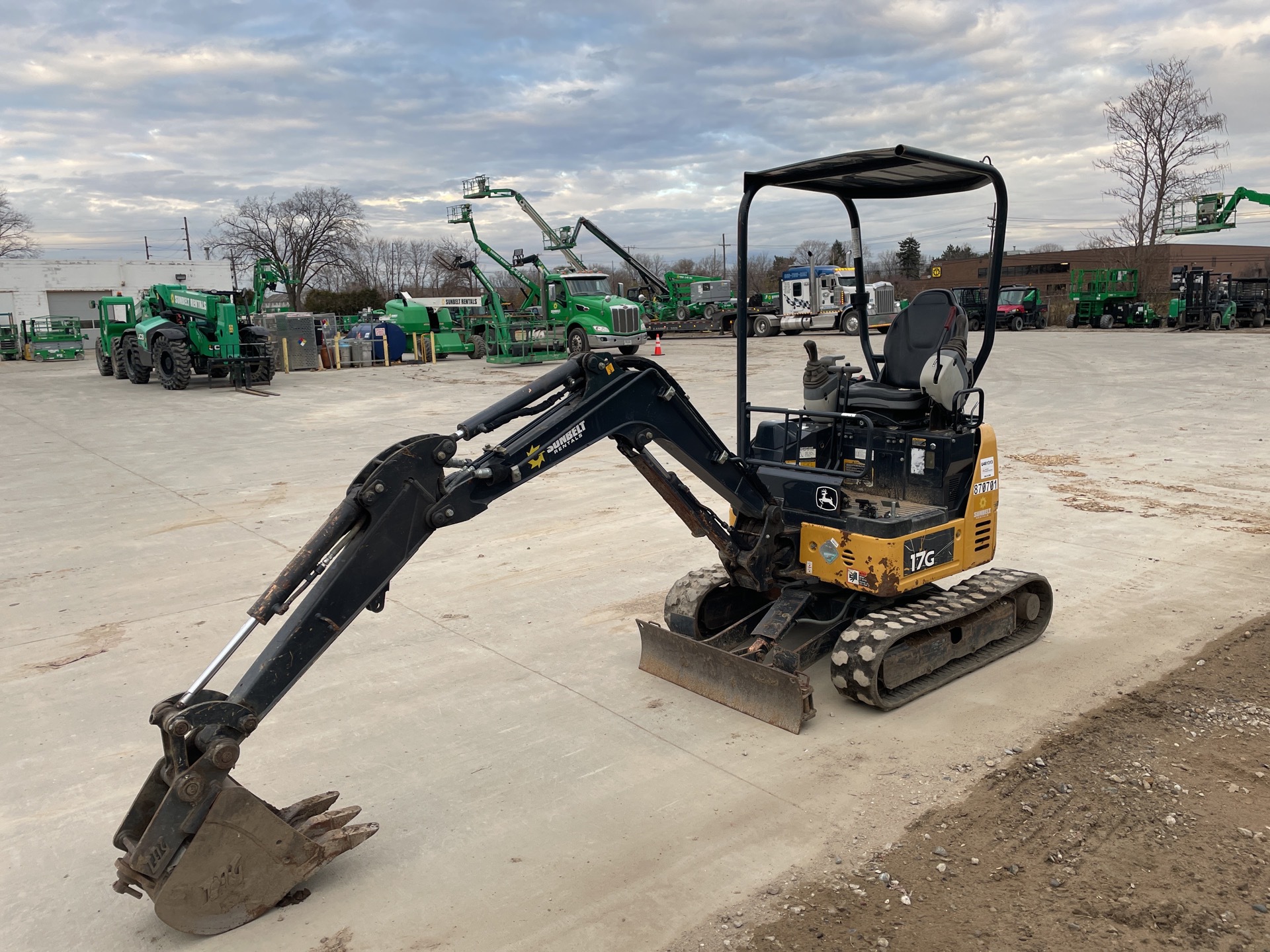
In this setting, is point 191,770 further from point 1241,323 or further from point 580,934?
point 1241,323

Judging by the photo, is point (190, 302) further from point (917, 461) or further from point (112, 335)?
point (917, 461)

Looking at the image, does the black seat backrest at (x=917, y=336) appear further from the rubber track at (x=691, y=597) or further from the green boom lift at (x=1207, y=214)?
the green boom lift at (x=1207, y=214)

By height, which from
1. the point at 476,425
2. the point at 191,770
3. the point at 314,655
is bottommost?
the point at 191,770

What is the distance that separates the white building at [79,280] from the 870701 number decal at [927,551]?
201 ft

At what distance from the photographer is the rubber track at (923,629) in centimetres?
510

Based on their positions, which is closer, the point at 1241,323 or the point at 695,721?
the point at 695,721

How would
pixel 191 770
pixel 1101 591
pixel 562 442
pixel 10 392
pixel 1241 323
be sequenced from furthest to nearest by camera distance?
pixel 1241 323 → pixel 10 392 → pixel 1101 591 → pixel 562 442 → pixel 191 770

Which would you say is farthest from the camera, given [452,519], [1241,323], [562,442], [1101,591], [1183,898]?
[1241,323]

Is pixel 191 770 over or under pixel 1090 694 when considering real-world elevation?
over

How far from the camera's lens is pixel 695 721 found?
517 centimetres

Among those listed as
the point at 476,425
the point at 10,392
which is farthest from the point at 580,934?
the point at 10,392

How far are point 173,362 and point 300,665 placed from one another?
24.1 metres

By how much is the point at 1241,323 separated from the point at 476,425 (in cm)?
4192

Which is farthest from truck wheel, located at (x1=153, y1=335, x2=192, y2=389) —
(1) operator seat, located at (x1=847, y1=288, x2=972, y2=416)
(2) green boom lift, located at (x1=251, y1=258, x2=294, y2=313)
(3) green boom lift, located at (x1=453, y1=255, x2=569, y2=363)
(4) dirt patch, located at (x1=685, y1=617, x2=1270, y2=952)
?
(4) dirt patch, located at (x1=685, y1=617, x2=1270, y2=952)
